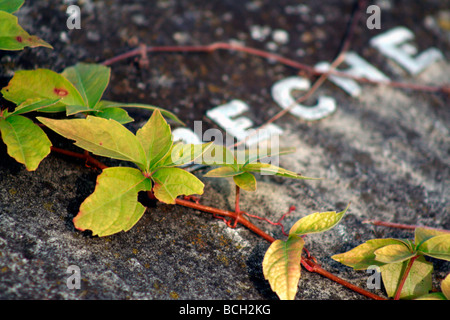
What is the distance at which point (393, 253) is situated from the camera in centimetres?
100

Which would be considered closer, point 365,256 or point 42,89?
point 365,256

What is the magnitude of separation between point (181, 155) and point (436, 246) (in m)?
0.70

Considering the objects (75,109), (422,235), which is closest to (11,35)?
(75,109)

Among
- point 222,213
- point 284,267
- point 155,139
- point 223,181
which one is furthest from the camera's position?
point 223,181

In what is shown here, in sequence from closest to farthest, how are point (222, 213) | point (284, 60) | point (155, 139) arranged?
point (155, 139) → point (222, 213) → point (284, 60)

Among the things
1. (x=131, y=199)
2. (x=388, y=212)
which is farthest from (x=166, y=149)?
(x=388, y=212)

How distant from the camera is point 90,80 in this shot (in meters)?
1.24

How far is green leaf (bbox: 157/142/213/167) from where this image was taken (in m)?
1.05

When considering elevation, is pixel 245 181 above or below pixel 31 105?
below

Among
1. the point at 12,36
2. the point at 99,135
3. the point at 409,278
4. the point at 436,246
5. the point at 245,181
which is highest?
the point at 12,36

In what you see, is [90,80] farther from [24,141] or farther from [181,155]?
[181,155]
